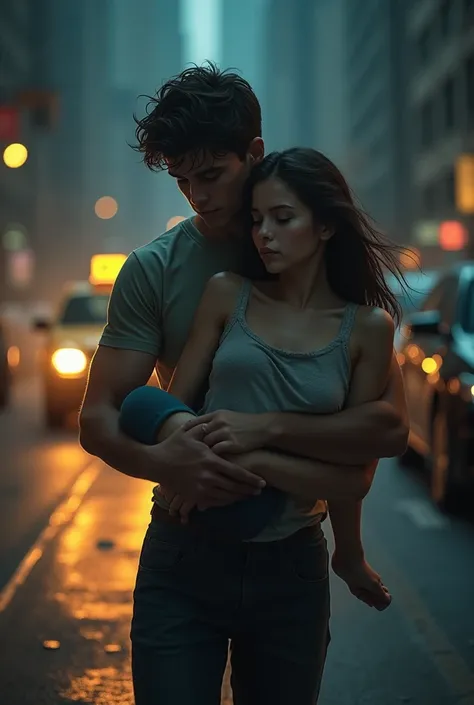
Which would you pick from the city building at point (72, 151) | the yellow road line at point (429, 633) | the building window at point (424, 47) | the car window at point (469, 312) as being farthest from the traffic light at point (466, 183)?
the city building at point (72, 151)

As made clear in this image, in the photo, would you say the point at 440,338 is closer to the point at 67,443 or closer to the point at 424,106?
the point at 67,443

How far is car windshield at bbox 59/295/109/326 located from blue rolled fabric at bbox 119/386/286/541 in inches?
566

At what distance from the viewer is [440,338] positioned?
33.7 feet

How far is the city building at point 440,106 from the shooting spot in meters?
50.3

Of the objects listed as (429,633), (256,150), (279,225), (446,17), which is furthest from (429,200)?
(279,225)

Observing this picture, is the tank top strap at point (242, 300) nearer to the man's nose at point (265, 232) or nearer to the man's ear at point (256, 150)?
→ the man's nose at point (265, 232)

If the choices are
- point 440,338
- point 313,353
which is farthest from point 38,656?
point 440,338

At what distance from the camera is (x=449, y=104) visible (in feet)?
181

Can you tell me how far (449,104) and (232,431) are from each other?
54.3 m

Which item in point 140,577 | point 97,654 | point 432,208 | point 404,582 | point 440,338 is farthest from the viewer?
point 432,208

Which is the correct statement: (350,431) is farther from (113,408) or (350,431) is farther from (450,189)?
(450,189)

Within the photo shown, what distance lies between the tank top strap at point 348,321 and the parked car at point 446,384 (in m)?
6.01

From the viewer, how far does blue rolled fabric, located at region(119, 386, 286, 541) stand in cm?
266

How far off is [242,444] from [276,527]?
8.5 inches
